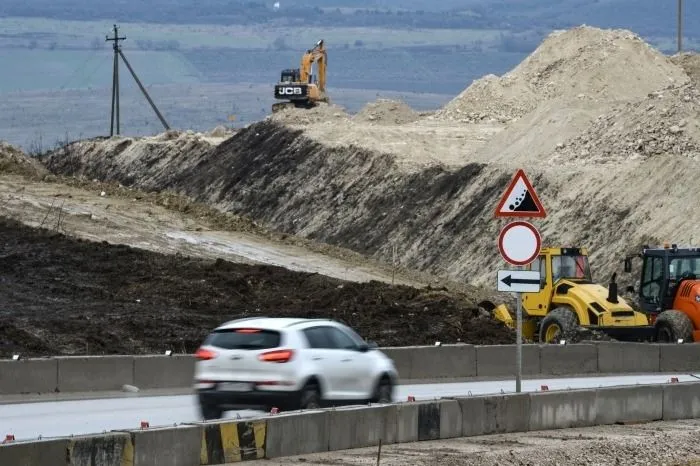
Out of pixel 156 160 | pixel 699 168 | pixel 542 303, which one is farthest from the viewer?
pixel 156 160

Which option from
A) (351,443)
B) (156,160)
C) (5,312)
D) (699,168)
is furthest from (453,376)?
(156,160)

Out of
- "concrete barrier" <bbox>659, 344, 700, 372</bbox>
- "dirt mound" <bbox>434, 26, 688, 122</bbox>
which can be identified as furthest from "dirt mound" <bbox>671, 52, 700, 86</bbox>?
"concrete barrier" <bbox>659, 344, 700, 372</bbox>

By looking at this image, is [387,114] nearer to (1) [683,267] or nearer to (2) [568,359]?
(1) [683,267]

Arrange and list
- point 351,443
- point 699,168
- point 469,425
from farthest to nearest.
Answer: point 699,168 → point 469,425 → point 351,443

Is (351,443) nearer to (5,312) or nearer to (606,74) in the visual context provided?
(5,312)

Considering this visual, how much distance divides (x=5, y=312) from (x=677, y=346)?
41.9 feet

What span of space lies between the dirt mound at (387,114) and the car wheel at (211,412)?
218 feet

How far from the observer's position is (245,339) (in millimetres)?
20922

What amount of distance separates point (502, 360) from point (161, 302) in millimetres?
8707

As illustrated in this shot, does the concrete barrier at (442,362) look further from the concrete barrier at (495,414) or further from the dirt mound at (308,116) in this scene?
the dirt mound at (308,116)

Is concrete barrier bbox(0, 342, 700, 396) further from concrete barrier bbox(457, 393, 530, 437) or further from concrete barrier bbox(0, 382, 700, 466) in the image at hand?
concrete barrier bbox(457, 393, 530, 437)

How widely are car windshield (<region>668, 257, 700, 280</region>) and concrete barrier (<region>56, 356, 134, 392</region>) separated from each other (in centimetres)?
1278

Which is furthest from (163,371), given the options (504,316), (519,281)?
(504,316)

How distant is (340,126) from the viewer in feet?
261
